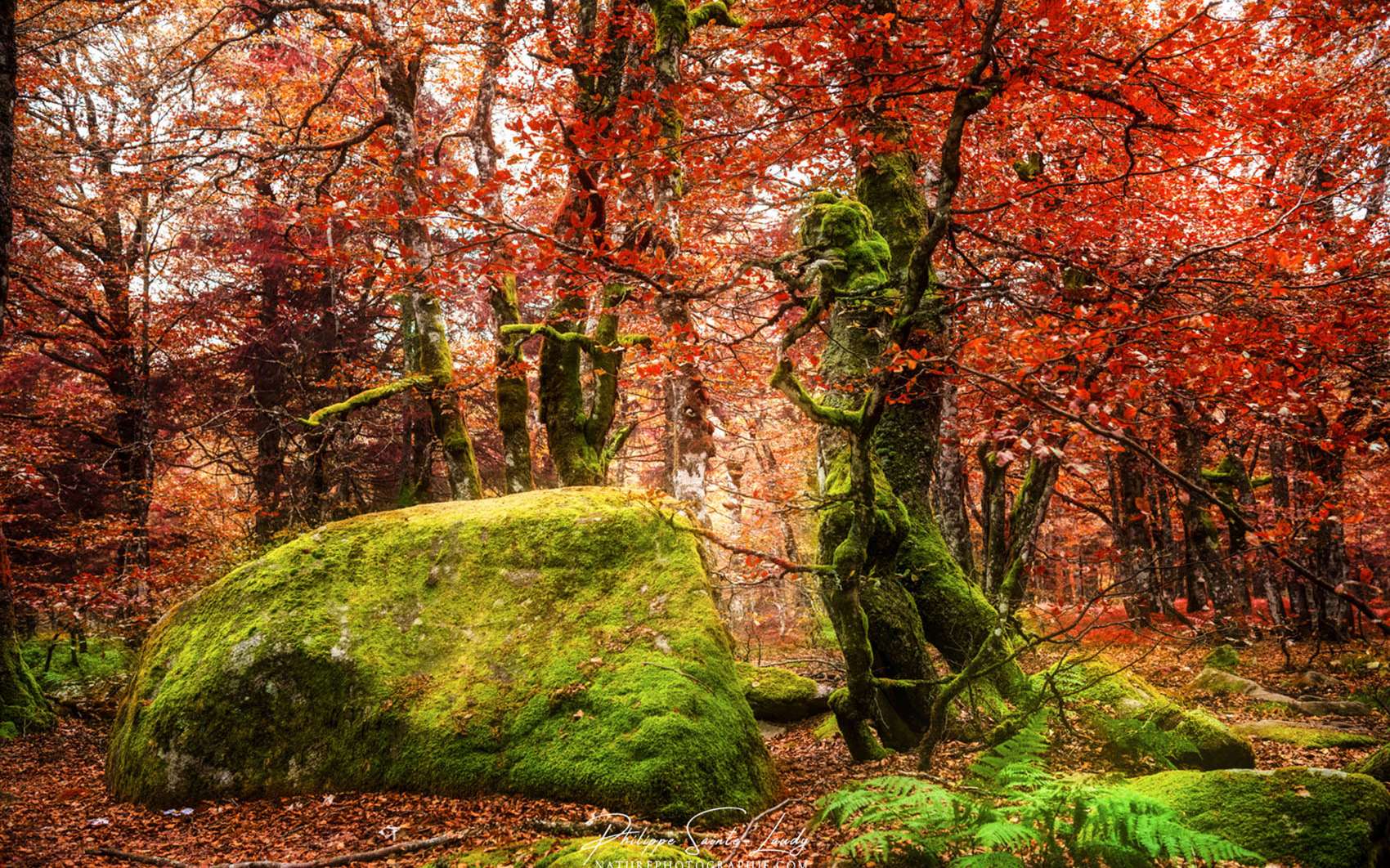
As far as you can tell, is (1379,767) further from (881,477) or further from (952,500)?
(952,500)

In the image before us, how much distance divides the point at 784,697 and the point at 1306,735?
4.82 metres

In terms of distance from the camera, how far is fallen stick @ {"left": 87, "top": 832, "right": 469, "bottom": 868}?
12.4ft

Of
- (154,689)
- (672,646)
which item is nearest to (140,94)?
(154,689)

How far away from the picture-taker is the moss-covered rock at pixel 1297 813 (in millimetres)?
3088

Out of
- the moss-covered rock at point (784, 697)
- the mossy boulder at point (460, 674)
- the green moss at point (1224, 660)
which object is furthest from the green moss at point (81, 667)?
the green moss at point (1224, 660)

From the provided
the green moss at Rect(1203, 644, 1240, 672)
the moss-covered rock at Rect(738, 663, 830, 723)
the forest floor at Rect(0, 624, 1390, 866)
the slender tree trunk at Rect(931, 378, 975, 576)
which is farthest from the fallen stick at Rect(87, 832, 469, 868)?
the green moss at Rect(1203, 644, 1240, 672)

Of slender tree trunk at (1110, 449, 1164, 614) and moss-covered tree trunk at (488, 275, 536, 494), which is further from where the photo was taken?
slender tree trunk at (1110, 449, 1164, 614)

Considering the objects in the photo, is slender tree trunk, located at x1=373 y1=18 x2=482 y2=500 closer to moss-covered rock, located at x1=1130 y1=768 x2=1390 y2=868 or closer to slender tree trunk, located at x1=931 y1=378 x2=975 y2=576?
slender tree trunk, located at x1=931 y1=378 x2=975 y2=576

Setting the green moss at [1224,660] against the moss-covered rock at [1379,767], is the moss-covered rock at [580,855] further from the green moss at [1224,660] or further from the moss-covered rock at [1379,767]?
the green moss at [1224,660]

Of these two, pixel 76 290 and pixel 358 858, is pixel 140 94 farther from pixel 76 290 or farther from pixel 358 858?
pixel 358 858

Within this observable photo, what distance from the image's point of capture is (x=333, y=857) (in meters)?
3.98

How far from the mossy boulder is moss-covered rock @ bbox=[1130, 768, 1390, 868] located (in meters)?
2.59

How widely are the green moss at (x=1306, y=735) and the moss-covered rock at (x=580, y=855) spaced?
19.1ft

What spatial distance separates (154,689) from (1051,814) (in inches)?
262
